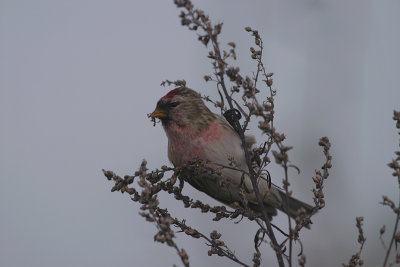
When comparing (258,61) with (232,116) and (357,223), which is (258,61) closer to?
(232,116)

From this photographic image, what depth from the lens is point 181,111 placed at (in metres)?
3.72

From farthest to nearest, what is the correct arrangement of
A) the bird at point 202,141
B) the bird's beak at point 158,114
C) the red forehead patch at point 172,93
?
the red forehead patch at point 172,93
the bird's beak at point 158,114
the bird at point 202,141

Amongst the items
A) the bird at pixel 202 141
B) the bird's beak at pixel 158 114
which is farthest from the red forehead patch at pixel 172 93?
the bird's beak at pixel 158 114

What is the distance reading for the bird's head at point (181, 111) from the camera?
368cm

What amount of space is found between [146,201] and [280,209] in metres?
1.98

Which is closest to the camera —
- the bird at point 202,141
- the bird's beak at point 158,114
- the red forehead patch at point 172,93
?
the bird at point 202,141

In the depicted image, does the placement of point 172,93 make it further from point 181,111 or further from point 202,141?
point 202,141

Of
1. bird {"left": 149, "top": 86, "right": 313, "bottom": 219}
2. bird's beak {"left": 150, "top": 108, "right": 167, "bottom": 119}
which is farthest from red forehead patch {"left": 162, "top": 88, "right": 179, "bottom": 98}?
bird's beak {"left": 150, "top": 108, "right": 167, "bottom": 119}

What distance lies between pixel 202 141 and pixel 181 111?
0.30 metres

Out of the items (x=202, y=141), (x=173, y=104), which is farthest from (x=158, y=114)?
(x=202, y=141)

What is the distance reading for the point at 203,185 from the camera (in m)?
3.72

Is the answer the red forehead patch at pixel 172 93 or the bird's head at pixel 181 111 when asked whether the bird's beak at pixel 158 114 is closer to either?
the bird's head at pixel 181 111

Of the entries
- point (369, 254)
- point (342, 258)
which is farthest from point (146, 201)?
point (369, 254)

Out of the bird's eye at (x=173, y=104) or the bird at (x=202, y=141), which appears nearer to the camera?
the bird at (x=202, y=141)
